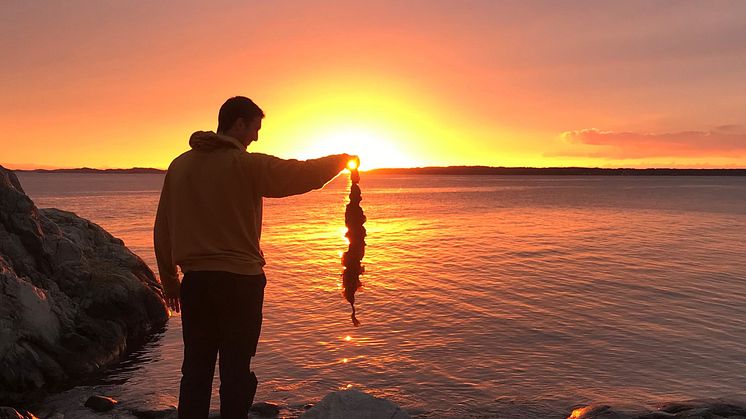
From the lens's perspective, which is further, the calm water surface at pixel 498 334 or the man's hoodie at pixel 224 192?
the calm water surface at pixel 498 334

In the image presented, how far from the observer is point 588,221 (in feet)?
179

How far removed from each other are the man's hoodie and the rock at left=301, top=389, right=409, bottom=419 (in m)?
3.68

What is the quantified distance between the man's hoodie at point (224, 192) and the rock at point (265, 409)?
5.99m

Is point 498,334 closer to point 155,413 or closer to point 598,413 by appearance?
point 598,413

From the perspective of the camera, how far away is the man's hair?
4.50 meters

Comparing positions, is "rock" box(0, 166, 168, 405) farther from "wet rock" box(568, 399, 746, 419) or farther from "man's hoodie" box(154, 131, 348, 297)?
"wet rock" box(568, 399, 746, 419)

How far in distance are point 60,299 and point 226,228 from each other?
10.9m

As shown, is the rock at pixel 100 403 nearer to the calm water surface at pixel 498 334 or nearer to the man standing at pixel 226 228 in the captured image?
the calm water surface at pixel 498 334

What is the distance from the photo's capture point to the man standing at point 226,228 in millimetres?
4301

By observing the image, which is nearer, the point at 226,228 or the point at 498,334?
the point at 226,228

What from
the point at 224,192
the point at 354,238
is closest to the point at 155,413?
the point at 354,238

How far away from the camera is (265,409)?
31.9ft

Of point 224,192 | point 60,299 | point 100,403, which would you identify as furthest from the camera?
point 60,299

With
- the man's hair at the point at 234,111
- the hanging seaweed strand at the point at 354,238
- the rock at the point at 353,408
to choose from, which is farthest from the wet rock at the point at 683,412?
the man's hair at the point at 234,111
